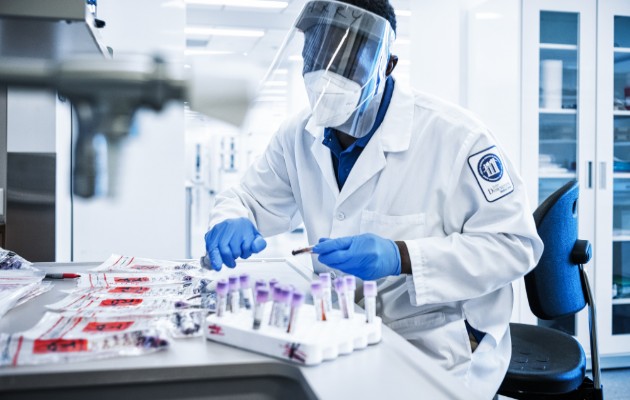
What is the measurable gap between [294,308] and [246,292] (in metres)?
0.15

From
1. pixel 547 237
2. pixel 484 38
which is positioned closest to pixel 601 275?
pixel 484 38

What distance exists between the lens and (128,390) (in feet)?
2.09

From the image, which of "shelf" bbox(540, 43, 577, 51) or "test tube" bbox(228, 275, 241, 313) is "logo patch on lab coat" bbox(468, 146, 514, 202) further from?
"shelf" bbox(540, 43, 577, 51)

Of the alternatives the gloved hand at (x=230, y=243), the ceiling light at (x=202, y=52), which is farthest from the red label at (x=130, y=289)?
the ceiling light at (x=202, y=52)

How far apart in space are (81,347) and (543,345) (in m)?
1.25

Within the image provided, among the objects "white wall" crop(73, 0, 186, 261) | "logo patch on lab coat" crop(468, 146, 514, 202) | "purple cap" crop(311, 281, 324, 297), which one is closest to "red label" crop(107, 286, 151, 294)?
"purple cap" crop(311, 281, 324, 297)

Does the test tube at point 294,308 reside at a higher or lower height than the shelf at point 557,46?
lower

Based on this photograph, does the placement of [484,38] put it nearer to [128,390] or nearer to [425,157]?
[425,157]

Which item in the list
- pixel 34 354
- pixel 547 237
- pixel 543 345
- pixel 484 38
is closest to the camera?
pixel 34 354

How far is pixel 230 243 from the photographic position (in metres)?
1.13

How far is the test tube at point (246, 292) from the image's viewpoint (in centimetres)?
80

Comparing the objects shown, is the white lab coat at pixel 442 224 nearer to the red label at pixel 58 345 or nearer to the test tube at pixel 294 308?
the test tube at pixel 294 308

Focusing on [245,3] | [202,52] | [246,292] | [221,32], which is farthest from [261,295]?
[202,52]

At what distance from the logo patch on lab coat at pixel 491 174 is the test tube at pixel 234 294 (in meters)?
0.56
